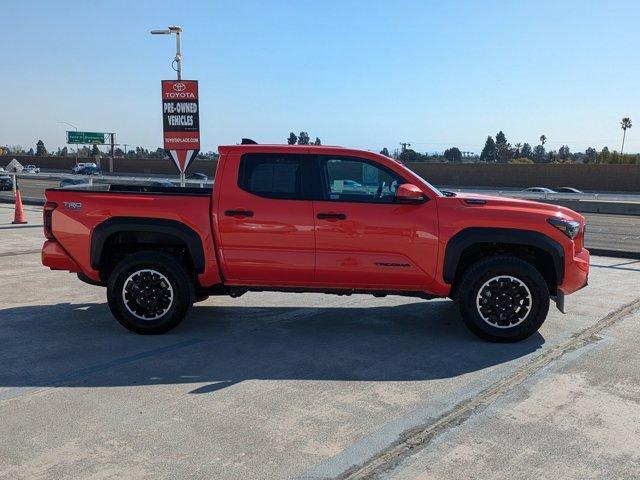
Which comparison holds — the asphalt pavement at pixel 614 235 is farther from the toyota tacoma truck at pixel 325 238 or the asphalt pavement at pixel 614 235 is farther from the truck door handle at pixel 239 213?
the truck door handle at pixel 239 213

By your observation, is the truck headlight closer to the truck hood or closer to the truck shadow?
the truck hood

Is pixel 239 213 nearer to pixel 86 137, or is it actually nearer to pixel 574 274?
pixel 574 274

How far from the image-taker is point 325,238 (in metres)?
5.65

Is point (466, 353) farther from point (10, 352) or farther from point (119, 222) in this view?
point (10, 352)

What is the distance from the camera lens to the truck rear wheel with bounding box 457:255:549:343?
5.61 m

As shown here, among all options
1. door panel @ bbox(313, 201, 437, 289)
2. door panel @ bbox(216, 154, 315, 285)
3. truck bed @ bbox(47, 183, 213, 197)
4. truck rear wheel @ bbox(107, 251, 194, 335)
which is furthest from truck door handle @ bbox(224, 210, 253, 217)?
truck rear wheel @ bbox(107, 251, 194, 335)

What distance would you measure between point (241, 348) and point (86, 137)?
294ft

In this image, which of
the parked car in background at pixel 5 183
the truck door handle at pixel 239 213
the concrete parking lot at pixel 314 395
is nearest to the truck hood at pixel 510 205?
the concrete parking lot at pixel 314 395

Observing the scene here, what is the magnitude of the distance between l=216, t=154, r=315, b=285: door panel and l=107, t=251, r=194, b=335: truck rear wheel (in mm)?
498

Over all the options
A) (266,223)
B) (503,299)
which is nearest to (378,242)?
(266,223)

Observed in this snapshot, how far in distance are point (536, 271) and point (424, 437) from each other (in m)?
2.58

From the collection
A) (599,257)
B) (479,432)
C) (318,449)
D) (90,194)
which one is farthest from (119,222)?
(599,257)

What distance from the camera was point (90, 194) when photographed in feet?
19.2

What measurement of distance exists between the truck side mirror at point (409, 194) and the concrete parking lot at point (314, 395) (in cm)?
139
